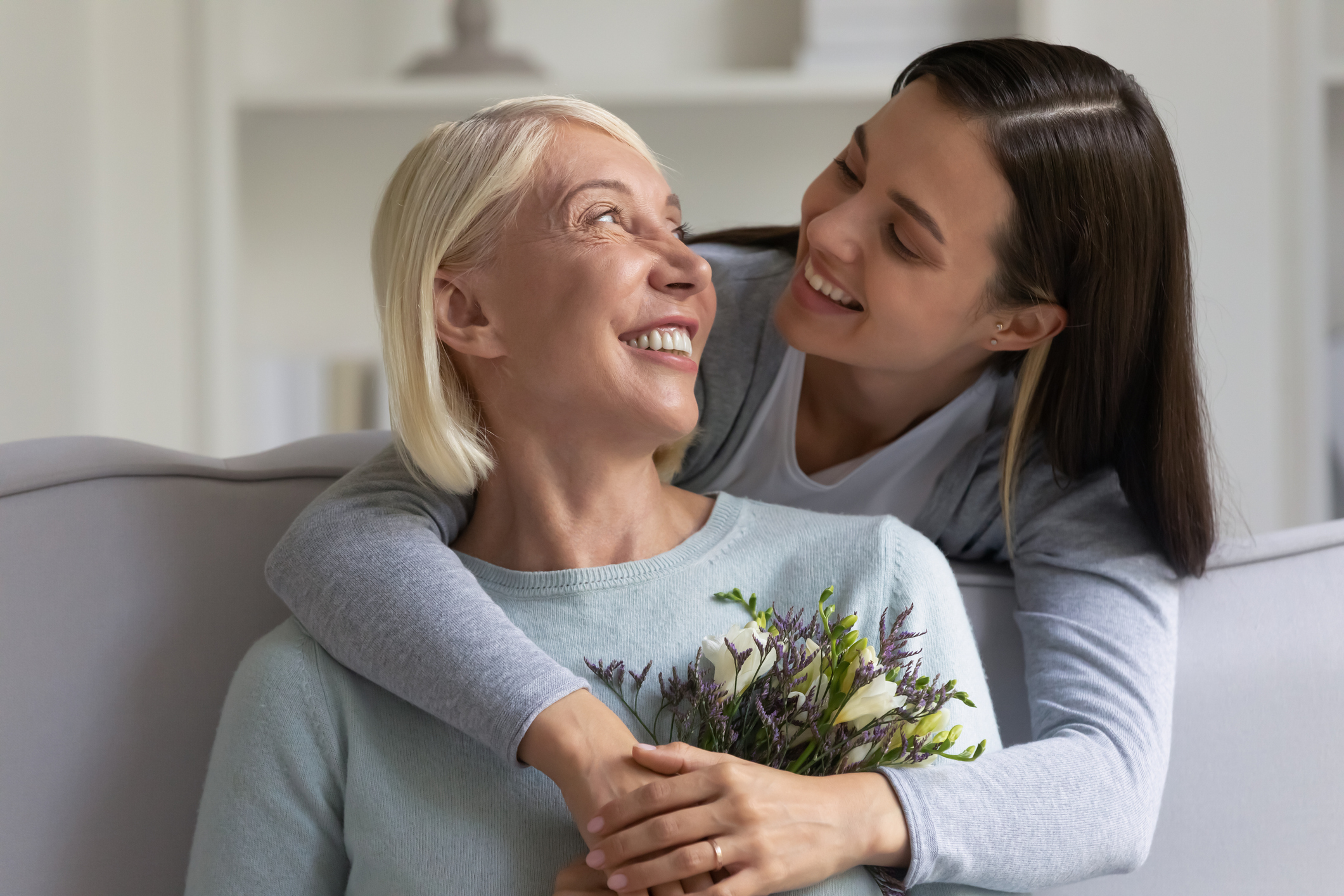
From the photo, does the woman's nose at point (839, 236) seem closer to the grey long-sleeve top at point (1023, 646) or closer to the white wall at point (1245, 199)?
the grey long-sleeve top at point (1023, 646)

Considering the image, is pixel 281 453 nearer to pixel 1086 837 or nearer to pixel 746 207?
pixel 1086 837

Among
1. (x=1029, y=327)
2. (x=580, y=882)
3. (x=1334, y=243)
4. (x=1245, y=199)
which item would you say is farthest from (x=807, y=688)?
(x=1334, y=243)

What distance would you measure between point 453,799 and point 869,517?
528 millimetres

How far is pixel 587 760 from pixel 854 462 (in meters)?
0.69

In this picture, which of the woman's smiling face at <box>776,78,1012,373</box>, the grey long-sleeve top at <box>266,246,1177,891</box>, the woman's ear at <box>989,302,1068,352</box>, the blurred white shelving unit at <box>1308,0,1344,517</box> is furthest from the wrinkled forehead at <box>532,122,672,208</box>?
the blurred white shelving unit at <box>1308,0,1344,517</box>

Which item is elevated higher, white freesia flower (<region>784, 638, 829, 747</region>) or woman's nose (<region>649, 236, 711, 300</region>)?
woman's nose (<region>649, 236, 711, 300</region>)

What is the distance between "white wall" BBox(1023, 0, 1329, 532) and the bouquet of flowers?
169 centimetres

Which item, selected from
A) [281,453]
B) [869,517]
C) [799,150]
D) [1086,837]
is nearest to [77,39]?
[281,453]

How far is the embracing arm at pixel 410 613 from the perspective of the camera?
1046 millimetres

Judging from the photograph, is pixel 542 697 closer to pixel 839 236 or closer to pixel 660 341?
pixel 660 341

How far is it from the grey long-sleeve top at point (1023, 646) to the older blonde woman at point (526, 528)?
0.05m

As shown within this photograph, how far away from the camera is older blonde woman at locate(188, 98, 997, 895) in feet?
3.68

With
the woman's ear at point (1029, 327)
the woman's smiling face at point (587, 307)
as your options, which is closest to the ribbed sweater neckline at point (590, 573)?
the woman's smiling face at point (587, 307)

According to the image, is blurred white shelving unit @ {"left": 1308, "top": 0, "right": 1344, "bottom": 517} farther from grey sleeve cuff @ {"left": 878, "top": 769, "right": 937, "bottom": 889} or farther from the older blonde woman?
grey sleeve cuff @ {"left": 878, "top": 769, "right": 937, "bottom": 889}
